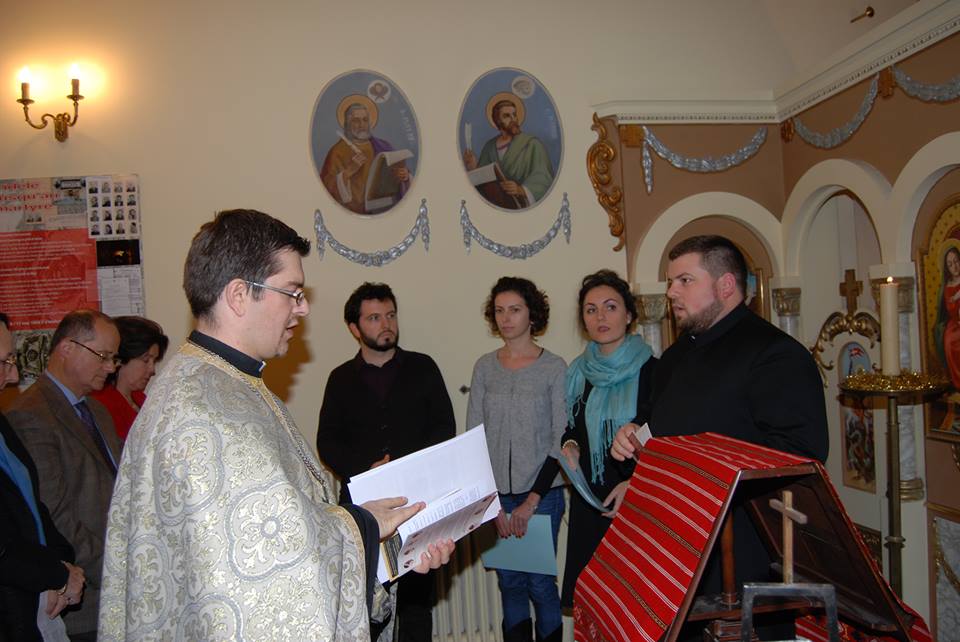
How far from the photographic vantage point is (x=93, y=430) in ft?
9.05

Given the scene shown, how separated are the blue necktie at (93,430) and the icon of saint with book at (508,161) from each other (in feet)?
7.89

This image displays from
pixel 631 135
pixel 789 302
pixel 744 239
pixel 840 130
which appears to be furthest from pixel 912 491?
pixel 631 135

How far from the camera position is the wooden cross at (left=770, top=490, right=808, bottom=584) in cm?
131

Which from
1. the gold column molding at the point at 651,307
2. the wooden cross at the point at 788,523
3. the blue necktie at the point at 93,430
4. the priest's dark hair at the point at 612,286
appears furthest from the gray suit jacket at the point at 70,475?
the gold column molding at the point at 651,307

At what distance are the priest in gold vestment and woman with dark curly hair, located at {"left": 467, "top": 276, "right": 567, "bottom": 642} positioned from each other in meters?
1.81

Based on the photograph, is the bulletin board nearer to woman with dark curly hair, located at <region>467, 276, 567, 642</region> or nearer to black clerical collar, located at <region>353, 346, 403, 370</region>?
black clerical collar, located at <region>353, 346, 403, 370</region>

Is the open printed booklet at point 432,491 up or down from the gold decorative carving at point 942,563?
up

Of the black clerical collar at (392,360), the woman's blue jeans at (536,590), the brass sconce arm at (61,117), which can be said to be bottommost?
the woman's blue jeans at (536,590)

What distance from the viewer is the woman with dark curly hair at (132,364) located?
128 inches

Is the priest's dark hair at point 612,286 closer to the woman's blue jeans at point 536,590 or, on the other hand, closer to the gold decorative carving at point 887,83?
the woman's blue jeans at point 536,590

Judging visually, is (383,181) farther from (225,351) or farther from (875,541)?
(875,541)

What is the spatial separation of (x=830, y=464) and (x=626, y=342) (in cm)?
191

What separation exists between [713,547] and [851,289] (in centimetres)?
317

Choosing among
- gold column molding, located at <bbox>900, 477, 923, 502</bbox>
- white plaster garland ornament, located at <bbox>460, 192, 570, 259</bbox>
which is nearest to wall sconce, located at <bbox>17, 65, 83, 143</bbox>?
white plaster garland ornament, located at <bbox>460, 192, 570, 259</bbox>
